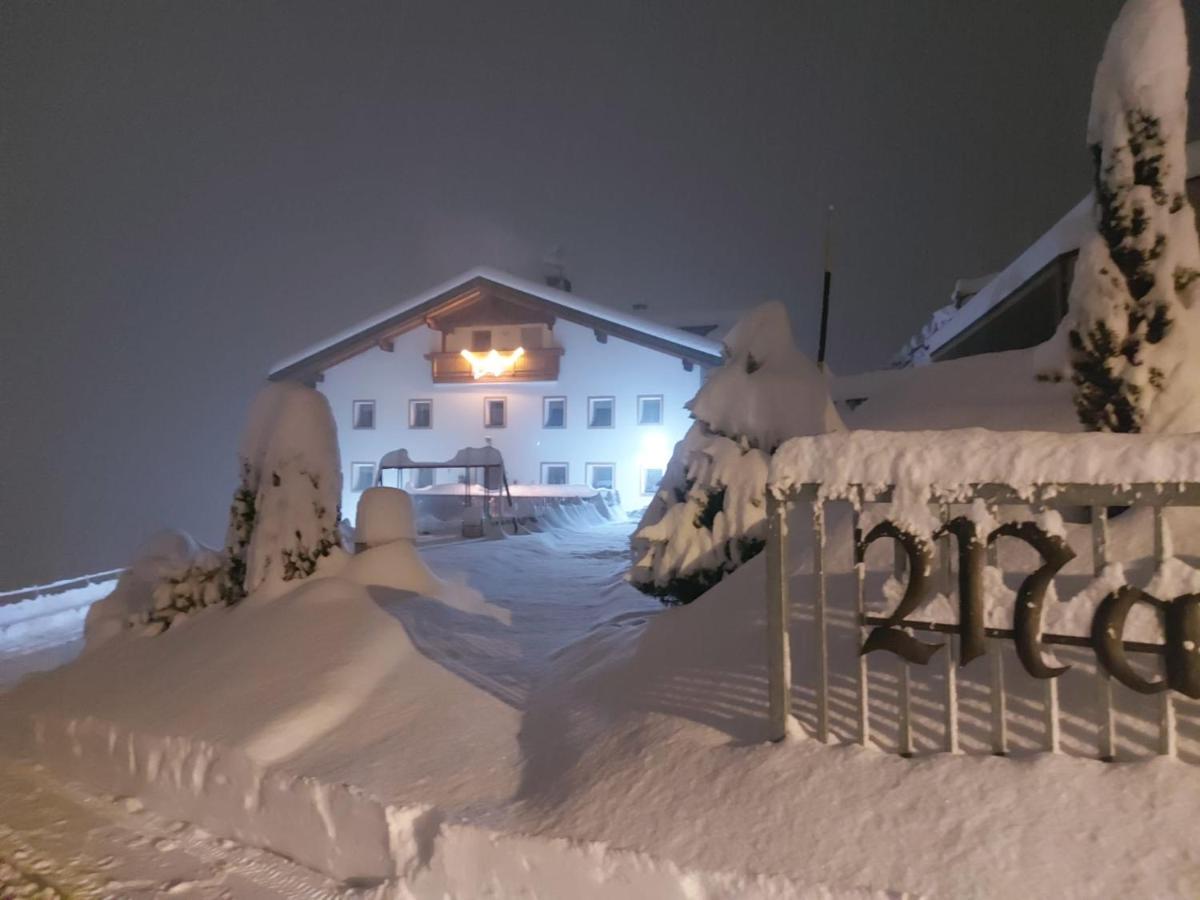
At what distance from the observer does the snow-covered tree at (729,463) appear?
652 cm

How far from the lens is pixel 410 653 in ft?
21.3

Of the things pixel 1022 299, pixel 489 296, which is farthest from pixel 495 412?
pixel 1022 299

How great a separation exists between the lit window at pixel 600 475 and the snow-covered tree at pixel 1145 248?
18450 millimetres

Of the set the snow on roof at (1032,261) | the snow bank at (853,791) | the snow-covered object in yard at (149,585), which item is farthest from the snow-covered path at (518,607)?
the snow on roof at (1032,261)

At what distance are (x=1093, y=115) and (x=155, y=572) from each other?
10.3 metres

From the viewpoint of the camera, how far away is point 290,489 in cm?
810

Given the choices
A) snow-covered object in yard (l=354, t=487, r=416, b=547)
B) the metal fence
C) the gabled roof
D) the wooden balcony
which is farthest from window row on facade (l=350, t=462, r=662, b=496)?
the metal fence

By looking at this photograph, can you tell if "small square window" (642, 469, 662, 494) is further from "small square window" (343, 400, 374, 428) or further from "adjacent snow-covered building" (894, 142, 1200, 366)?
"small square window" (343, 400, 374, 428)

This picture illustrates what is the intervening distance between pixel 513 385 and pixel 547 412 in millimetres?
1406

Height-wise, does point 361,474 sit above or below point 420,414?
below

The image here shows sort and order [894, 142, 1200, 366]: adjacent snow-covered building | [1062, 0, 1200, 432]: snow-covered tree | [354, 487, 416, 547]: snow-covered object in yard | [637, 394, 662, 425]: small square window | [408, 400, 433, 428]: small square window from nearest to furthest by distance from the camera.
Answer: [1062, 0, 1200, 432]: snow-covered tree < [354, 487, 416, 547]: snow-covered object in yard < [894, 142, 1200, 366]: adjacent snow-covered building < [637, 394, 662, 425]: small square window < [408, 400, 433, 428]: small square window

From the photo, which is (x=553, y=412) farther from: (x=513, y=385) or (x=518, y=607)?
(x=518, y=607)

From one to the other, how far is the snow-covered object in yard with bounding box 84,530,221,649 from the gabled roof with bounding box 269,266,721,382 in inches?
580

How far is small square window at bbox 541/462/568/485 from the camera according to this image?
76.8 ft
